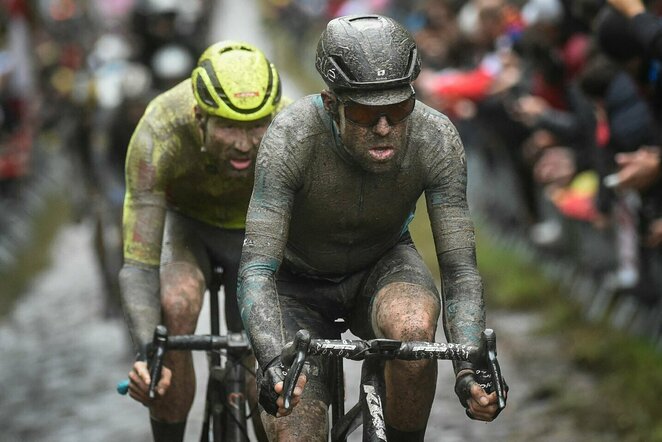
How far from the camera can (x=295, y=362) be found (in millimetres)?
4688

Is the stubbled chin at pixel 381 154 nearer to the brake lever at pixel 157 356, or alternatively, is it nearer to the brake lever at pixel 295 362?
the brake lever at pixel 295 362

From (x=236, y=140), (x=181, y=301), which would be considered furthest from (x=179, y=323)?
(x=236, y=140)

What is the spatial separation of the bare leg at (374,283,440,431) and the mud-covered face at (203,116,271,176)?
113 centimetres

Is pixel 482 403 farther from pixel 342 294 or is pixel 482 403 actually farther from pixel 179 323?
pixel 179 323

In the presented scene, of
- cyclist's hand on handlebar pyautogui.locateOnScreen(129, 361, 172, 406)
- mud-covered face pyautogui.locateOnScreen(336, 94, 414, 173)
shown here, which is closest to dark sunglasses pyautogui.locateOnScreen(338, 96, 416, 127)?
mud-covered face pyautogui.locateOnScreen(336, 94, 414, 173)

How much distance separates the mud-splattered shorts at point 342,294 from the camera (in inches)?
216

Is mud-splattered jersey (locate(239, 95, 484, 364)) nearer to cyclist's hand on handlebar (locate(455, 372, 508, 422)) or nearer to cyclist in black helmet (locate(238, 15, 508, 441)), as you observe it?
cyclist in black helmet (locate(238, 15, 508, 441))

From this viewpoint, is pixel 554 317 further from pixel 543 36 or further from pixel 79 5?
pixel 79 5

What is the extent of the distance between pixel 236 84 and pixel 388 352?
175 centimetres

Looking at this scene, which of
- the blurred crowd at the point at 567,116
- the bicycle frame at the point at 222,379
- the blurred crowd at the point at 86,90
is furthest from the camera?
the blurred crowd at the point at 86,90

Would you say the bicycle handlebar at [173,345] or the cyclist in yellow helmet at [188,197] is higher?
the cyclist in yellow helmet at [188,197]

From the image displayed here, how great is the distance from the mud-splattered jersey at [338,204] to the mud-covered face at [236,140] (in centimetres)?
70

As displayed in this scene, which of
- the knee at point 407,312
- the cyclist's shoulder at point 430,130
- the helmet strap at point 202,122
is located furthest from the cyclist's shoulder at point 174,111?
the knee at point 407,312

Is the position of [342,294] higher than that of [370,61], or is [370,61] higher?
[370,61]
